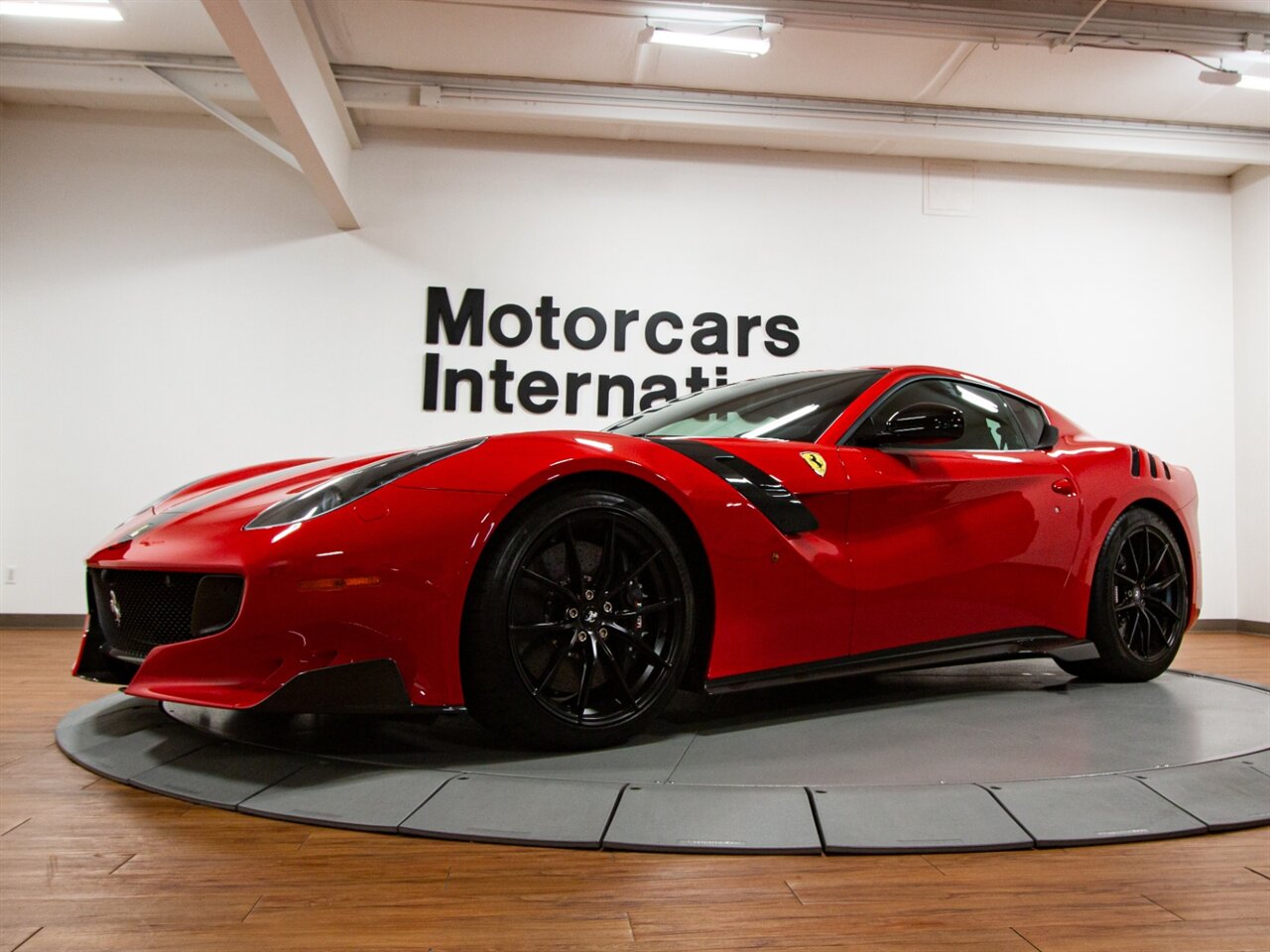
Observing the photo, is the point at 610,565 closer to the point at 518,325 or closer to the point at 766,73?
the point at 518,325

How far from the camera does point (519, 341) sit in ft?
21.9

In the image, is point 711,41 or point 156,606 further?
point 711,41

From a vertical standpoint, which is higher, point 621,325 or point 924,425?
point 621,325

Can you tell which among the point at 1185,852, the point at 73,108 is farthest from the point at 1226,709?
the point at 73,108

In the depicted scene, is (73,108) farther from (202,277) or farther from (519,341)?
(519,341)

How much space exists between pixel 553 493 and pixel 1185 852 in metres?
1.42

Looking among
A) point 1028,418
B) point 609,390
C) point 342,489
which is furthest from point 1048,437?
point 609,390

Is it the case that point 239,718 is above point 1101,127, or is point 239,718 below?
below

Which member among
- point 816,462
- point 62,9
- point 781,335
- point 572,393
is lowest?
point 816,462

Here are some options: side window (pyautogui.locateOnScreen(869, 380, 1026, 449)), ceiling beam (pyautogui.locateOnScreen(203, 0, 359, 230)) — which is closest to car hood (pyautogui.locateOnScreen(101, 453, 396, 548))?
side window (pyautogui.locateOnScreen(869, 380, 1026, 449))

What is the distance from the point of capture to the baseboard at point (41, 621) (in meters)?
6.24

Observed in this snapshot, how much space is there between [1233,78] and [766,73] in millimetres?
2812

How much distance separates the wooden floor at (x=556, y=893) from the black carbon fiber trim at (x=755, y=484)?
100 cm

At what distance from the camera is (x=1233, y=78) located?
233 inches
